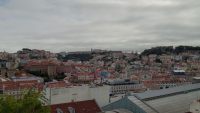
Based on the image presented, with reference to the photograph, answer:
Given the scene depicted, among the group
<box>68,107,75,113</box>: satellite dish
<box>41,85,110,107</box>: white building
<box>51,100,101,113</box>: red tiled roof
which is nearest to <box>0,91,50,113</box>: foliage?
<box>51,100,101,113</box>: red tiled roof

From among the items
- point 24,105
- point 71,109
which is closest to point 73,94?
point 71,109

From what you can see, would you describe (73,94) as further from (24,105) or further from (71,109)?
(24,105)

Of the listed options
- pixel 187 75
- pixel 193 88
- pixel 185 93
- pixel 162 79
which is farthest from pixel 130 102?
pixel 187 75


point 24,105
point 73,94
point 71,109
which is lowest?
point 71,109

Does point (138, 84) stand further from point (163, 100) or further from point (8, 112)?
point (8, 112)

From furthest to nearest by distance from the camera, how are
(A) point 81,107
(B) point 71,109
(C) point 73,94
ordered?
(C) point 73,94 → (A) point 81,107 → (B) point 71,109

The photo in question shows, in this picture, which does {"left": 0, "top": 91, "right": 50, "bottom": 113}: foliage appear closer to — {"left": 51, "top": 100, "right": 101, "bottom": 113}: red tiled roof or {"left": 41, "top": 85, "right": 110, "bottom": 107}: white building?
{"left": 51, "top": 100, "right": 101, "bottom": 113}: red tiled roof

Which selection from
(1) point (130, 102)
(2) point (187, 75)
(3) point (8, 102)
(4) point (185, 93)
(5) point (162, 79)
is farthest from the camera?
(2) point (187, 75)

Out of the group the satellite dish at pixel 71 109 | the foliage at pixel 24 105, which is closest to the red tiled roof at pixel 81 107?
the satellite dish at pixel 71 109

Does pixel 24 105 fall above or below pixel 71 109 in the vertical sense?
above
